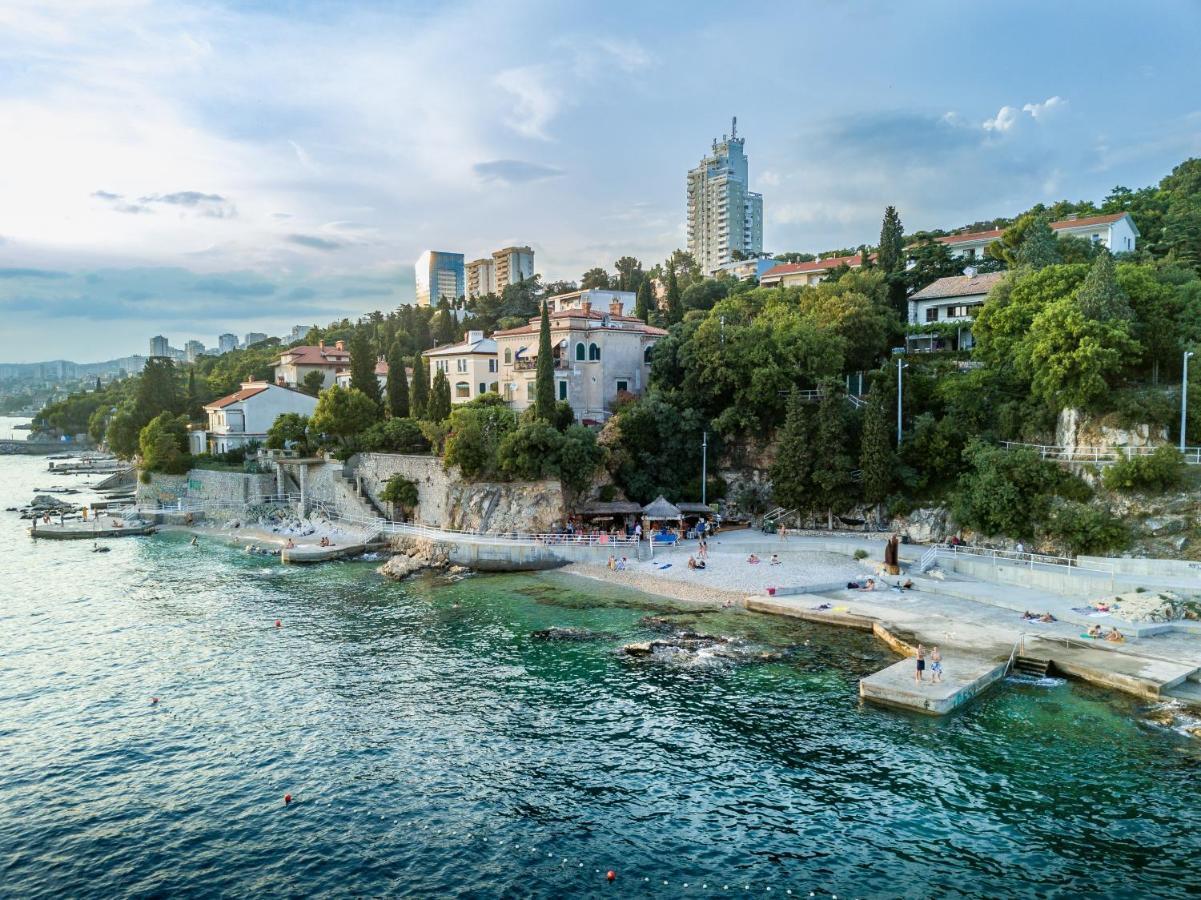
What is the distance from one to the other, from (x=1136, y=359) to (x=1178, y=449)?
4.87m

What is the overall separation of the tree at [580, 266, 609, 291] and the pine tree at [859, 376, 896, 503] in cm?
6584

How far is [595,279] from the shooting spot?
10531 centimetres

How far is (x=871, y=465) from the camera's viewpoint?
40.5 m

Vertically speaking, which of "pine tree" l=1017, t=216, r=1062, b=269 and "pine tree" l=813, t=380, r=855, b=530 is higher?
"pine tree" l=1017, t=216, r=1062, b=269

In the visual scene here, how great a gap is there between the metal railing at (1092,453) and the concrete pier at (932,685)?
15.6 m

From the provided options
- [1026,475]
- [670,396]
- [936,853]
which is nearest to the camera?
[936,853]

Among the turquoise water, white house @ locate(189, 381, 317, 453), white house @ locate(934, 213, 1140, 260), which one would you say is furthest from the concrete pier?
white house @ locate(189, 381, 317, 453)

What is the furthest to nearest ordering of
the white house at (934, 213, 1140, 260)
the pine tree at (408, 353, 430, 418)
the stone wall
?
1. the pine tree at (408, 353, 430, 418)
2. the white house at (934, 213, 1140, 260)
3. the stone wall

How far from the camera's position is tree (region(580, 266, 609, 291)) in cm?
10344

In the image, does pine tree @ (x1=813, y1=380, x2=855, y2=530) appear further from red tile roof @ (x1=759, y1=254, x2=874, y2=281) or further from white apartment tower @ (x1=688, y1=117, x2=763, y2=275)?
white apartment tower @ (x1=688, y1=117, x2=763, y2=275)

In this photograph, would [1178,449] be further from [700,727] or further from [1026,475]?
[700,727]

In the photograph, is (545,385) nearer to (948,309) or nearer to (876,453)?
(876,453)


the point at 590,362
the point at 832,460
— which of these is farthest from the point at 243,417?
the point at 832,460

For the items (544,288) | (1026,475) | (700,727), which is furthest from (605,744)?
(544,288)
